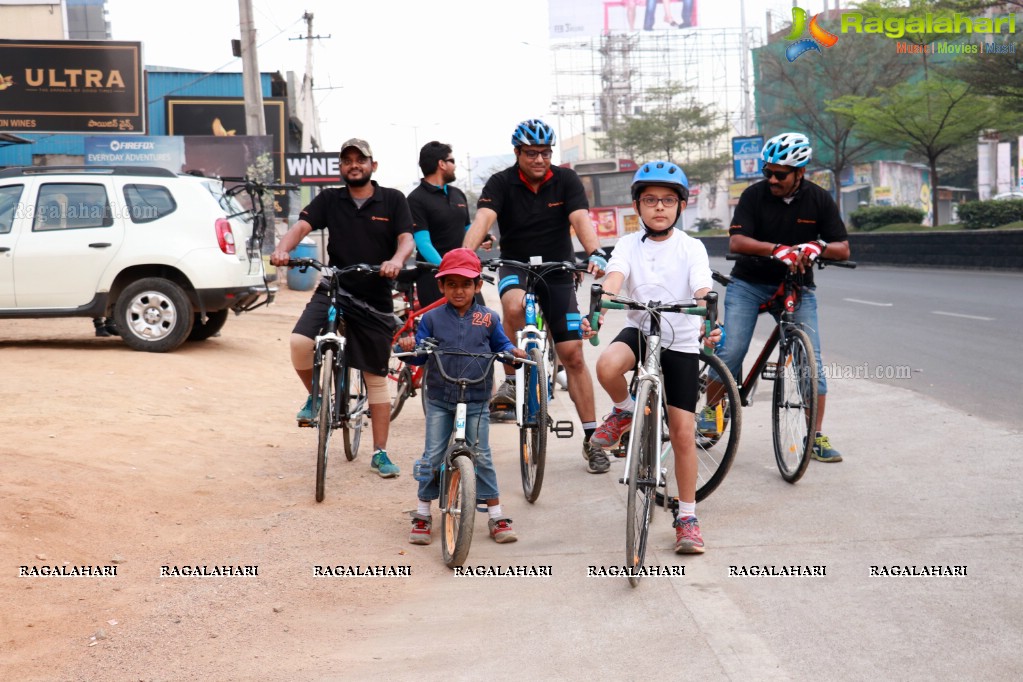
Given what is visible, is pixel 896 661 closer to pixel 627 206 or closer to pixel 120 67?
pixel 120 67

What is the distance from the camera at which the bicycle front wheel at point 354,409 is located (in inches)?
309

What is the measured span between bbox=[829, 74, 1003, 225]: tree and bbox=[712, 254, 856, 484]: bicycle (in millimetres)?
31342

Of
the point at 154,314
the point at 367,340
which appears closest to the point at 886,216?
the point at 154,314

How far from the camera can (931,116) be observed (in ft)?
127

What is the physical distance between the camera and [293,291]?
3102 centimetres

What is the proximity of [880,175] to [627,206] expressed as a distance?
123 ft

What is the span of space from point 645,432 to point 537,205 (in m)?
2.64

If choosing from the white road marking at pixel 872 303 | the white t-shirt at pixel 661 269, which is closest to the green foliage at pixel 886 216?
the white road marking at pixel 872 303

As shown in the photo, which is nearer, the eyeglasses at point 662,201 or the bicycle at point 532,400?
the eyeglasses at point 662,201

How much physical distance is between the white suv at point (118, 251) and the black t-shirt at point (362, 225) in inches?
253

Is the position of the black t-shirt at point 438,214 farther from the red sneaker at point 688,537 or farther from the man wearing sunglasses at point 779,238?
the red sneaker at point 688,537

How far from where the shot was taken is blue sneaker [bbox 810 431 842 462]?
7555 millimetres

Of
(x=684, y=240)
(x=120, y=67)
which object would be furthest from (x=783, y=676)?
(x=120, y=67)

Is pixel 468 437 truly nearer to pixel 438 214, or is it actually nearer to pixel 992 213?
pixel 438 214
